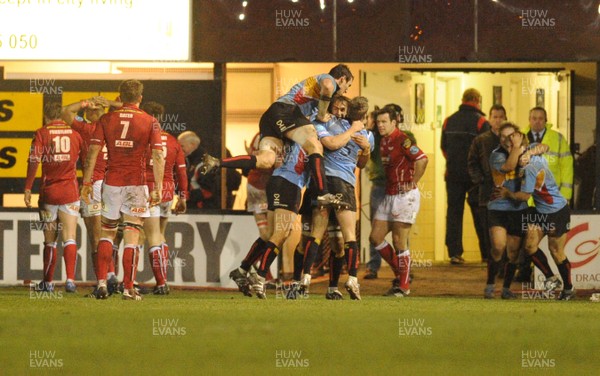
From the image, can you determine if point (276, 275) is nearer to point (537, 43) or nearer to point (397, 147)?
point (397, 147)

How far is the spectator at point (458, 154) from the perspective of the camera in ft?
60.0

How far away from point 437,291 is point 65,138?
5064 mm

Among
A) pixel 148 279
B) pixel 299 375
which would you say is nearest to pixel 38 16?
pixel 148 279

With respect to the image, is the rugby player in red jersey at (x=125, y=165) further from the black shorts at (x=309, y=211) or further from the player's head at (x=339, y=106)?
the player's head at (x=339, y=106)

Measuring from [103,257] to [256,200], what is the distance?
3.63 meters

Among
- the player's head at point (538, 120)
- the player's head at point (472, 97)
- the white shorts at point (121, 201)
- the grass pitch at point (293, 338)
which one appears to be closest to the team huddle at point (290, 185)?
the white shorts at point (121, 201)

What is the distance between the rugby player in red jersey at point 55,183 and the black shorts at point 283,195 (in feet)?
9.68

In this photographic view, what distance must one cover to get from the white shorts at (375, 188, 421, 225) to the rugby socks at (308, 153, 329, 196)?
6.99 feet

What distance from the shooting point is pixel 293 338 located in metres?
9.46

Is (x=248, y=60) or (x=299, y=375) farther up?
(x=248, y=60)

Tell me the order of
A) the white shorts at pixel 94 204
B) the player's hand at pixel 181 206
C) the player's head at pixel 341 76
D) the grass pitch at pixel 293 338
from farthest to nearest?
the white shorts at pixel 94 204, the player's hand at pixel 181 206, the player's head at pixel 341 76, the grass pitch at pixel 293 338

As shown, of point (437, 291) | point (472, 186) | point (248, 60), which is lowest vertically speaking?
point (437, 291)

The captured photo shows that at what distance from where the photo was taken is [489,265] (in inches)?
583

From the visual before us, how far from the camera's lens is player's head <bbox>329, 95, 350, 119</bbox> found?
1384 cm
